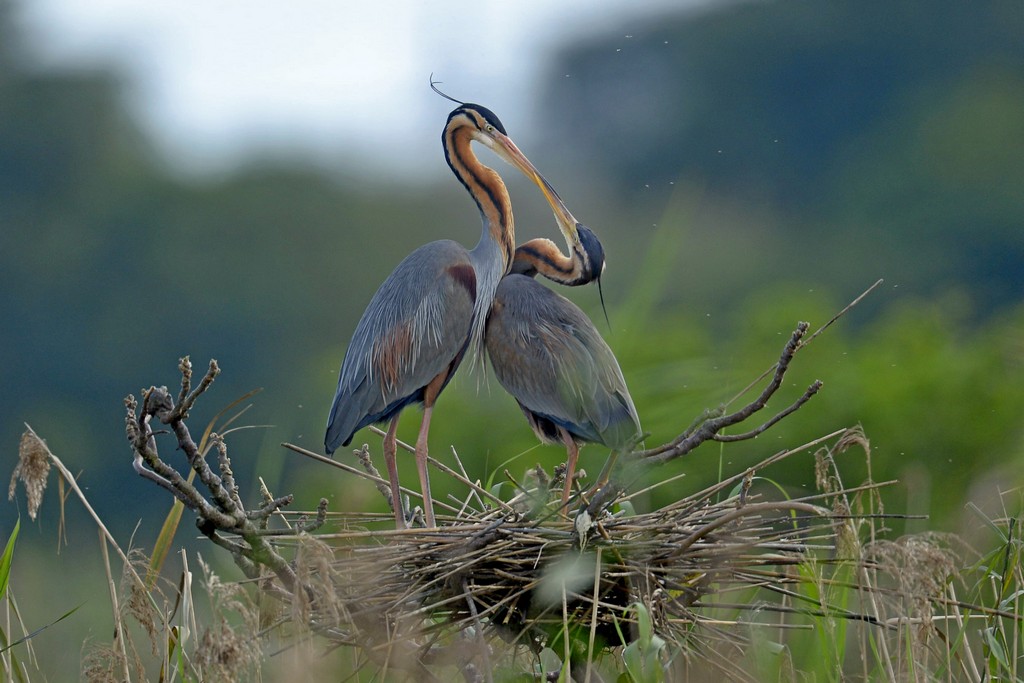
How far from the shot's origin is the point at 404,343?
3.91 meters

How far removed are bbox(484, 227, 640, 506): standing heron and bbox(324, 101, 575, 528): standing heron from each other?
0.10 meters

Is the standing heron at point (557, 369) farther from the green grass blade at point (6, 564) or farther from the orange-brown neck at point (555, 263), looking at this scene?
the green grass blade at point (6, 564)

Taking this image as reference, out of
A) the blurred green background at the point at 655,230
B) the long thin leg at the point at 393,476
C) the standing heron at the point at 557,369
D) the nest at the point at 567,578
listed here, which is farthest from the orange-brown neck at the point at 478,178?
the blurred green background at the point at 655,230

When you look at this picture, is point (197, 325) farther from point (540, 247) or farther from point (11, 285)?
point (540, 247)

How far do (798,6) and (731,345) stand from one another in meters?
22.8

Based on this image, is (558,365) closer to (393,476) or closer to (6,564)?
(393,476)

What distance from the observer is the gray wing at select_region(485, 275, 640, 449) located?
377cm

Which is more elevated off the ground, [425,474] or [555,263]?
[555,263]

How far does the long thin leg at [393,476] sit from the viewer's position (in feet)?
11.4

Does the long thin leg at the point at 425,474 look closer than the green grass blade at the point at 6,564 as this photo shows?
No

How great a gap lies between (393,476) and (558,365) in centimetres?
56

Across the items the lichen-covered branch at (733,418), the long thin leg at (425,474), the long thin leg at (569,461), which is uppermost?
the lichen-covered branch at (733,418)

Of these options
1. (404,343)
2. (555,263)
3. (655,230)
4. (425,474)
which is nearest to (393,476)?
(425,474)

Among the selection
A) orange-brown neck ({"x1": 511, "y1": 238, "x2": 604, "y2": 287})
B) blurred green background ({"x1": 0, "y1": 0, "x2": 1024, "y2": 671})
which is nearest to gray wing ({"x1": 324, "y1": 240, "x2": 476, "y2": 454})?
orange-brown neck ({"x1": 511, "y1": 238, "x2": 604, "y2": 287})
